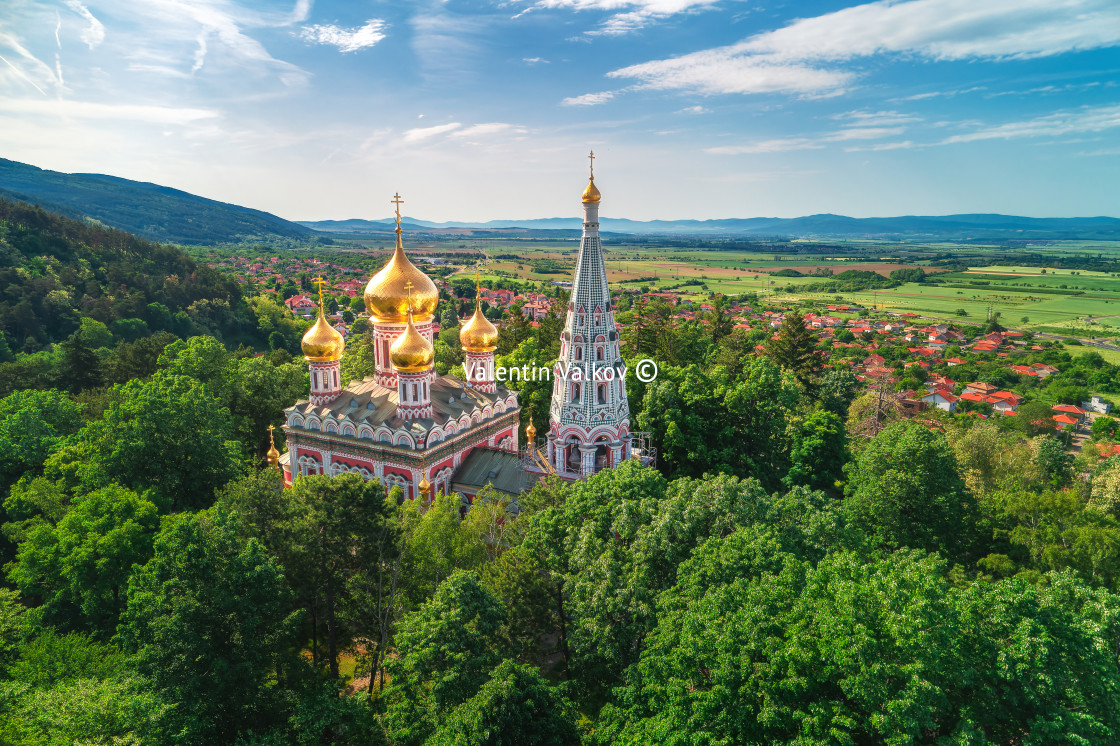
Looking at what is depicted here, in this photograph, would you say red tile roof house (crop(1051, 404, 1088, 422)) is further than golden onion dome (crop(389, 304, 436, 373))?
Yes

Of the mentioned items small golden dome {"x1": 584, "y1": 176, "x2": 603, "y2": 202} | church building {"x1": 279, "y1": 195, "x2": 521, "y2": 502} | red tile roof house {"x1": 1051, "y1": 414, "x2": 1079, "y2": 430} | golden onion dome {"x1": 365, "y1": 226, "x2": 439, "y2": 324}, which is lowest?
red tile roof house {"x1": 1051, "y1": 414, "x2": 1079, "y2": 430}

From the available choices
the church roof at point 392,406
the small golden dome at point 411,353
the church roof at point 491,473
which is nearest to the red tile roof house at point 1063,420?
the church roof at point 392,406

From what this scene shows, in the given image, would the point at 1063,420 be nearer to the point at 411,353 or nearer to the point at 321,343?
the point at 411,353

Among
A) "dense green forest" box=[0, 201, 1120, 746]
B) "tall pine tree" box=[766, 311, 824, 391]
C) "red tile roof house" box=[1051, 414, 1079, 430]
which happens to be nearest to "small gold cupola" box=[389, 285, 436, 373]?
"dense green forest" box=[0, 201, 1120, 746]

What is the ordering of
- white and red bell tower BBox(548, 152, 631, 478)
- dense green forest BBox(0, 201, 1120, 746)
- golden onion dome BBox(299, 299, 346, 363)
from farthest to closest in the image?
golden onion dome BBox(299, 299, 346, 363) → white and red bell tower BBox(548, 152, 631, 478) → dense green forest BBox(0, 201, 1120, 746)

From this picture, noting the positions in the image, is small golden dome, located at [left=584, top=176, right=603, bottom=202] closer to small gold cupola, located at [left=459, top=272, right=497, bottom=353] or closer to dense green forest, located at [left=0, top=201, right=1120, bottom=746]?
small gold cupola, located at [left=459, top=272, right=497, bottom=353]

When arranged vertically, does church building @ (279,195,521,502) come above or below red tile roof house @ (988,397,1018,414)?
above
